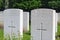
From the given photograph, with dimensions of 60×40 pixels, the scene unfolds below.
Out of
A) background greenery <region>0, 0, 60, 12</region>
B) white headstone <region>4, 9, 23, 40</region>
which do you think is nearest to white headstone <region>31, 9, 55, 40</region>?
white headstone <region>4, 9, 23, 40</region>

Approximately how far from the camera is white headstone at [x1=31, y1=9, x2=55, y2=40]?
7828mm

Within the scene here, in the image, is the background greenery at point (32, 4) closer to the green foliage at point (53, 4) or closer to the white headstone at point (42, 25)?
the green foliage at point (53, 4)

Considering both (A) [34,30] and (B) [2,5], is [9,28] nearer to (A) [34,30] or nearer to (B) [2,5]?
(A) [34,30]

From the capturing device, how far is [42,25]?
7840mm

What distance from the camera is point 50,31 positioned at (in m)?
7.82

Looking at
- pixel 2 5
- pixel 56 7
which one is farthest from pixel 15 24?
pixel 2 5

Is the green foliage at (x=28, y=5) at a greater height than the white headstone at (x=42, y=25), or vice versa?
the green foliage at (x=28, y=5)

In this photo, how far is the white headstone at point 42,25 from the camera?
7828 millimetres

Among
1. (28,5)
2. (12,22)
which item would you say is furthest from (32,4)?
(12,22)

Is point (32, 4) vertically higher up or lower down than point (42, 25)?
higher up

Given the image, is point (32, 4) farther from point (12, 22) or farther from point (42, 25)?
point (42, 25)

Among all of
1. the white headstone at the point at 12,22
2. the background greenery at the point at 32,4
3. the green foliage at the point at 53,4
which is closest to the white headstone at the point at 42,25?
the white headstone at the point at 12,22

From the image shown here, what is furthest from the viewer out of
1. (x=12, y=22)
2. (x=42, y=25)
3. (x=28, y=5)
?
(x=28, y=5)

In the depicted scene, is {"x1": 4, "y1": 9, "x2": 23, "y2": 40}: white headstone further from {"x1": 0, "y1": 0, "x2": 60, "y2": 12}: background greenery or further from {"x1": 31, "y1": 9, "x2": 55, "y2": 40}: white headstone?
{"x1": 0, "y1": 0, "x2": 60, "y2": 12}: background greenery
